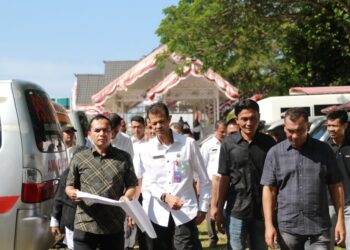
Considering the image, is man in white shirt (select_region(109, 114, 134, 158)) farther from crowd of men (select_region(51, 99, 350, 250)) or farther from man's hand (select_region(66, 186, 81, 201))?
man's hand (select_region(66, 186, 81, 201))

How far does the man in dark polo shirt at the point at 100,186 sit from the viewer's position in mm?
5059

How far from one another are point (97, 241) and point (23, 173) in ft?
4.11

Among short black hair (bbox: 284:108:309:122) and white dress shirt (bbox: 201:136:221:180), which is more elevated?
short black hair (bbox: 284:108:309:122)

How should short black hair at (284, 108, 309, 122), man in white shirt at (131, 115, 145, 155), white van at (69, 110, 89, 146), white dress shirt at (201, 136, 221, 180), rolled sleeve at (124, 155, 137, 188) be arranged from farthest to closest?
white van at (69, 110, 89, 146) < white dress shirt at (201, 136, 221, 180) < man in white shirt at (131, 115, 145, 155) < rolled sleeve at (124, 155, 137, 188) < short black hair at (284, 108, 309, 122)

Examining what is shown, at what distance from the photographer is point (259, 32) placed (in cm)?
1955

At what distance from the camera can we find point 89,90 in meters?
65.8

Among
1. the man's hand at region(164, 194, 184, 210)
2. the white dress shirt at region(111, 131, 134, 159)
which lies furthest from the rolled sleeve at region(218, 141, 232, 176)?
the white dress shirt at region(111, 131, 134, 159)

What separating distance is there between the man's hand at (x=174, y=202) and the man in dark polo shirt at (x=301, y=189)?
82cm

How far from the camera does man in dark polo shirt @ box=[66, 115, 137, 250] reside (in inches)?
199

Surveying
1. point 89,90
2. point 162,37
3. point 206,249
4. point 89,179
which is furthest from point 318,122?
point 89,90

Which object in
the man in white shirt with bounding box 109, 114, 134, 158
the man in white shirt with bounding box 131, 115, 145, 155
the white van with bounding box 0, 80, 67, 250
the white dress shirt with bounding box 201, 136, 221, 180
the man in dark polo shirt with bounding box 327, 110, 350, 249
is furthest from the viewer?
the white dress shirt with bounding box 201, 136, 221, 180

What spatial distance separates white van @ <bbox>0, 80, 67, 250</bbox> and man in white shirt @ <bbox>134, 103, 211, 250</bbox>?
→ 1.01m

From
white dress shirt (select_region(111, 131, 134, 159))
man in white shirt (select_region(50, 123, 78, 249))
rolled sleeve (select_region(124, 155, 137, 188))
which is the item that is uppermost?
white dress shirt (select_region(111, 131, 134, 159))

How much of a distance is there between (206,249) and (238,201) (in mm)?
4002
